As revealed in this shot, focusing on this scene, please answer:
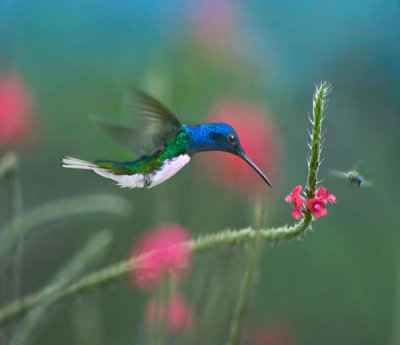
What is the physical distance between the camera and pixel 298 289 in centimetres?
222

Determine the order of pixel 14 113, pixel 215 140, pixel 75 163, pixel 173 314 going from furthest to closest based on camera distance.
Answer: pixel 14 113, pixel 173 314, pixel 215 140, pixel 75 163

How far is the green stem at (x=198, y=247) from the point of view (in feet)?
1.16

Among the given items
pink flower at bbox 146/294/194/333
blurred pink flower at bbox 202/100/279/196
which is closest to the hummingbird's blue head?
pink flower at bbox 146/294/194/333

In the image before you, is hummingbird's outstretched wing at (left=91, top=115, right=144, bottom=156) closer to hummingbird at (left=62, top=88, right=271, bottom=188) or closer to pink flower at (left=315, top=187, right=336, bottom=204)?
hummingbird at (left=62, top=88, right=271, bottom=188)

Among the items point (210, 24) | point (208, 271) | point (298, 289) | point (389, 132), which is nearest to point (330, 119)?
point (389, 132)

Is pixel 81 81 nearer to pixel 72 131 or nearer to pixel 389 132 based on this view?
pixel 72 131

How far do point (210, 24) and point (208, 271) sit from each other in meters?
1.09

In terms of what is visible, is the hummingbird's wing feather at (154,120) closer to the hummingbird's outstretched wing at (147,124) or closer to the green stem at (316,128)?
the hummingbird's outstretched wing at (147,124)

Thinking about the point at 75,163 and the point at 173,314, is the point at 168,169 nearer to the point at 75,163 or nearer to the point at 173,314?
the point at 75,163

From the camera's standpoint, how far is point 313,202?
0.32 metres

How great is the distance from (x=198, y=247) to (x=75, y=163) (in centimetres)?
16

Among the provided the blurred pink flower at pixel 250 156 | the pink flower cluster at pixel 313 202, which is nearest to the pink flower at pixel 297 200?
the pink flower cluster at pixel 313 202

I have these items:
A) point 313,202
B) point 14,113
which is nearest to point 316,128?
point 313,202

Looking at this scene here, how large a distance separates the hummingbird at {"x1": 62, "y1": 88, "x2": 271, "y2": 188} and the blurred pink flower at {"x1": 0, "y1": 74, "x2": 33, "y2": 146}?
66 cm
